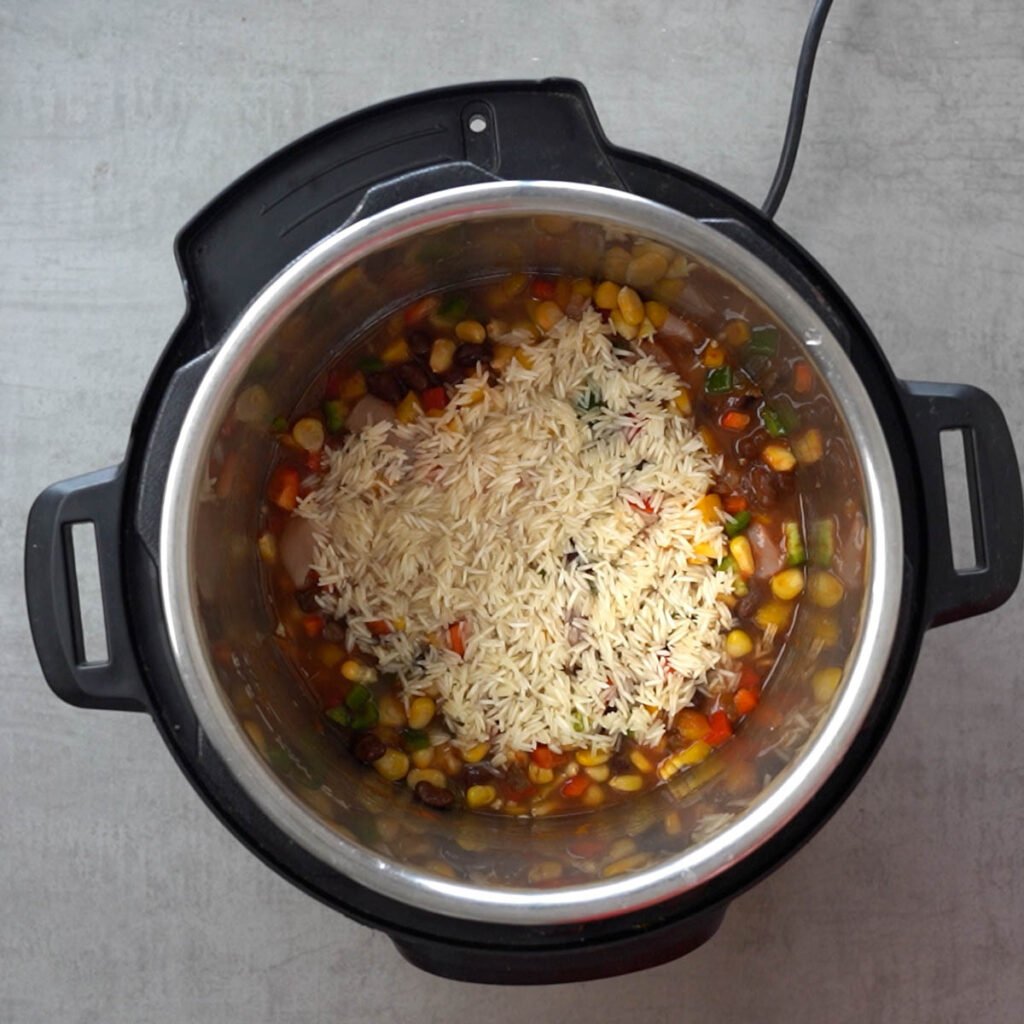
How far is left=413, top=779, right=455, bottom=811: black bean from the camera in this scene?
139cm

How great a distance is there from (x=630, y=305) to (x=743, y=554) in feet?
1.19

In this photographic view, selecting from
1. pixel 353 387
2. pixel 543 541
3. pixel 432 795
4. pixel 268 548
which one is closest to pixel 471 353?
pixel 353 387

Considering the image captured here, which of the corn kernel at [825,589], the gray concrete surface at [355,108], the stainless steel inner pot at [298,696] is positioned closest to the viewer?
the stainless steel inner pot at [298,696]

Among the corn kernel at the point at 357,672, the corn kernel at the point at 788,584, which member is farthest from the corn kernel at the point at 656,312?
the corn kernel at the point at 357,672

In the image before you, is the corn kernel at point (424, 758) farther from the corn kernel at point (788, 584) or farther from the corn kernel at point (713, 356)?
the corn kernel at point (713, 356)

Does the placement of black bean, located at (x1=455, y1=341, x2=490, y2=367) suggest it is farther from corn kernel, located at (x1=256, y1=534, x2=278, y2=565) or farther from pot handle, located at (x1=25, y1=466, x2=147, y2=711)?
pot handle, located at (x1=25, y1=466, x2=147, y2=711)

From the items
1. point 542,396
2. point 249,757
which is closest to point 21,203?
point 542,396

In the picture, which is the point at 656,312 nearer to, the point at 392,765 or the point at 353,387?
the point at 353,387

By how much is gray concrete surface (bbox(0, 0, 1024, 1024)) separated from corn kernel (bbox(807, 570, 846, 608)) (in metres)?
0.31

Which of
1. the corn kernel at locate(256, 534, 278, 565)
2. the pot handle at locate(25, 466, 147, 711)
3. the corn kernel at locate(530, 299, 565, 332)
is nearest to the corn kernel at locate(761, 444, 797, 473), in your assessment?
the corn kernel at locate(530, 299, 565, 332)

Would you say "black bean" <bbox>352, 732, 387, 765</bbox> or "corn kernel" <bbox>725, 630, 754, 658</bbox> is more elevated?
"corn kernel" <bbox>725, 630, 754, 658</bbox>

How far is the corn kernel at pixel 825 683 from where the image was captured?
4.10 feet

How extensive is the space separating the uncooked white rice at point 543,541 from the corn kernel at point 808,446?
124 mm

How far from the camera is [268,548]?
1406mm
